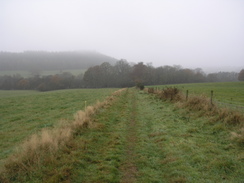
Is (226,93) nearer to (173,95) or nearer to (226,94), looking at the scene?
(226,94)

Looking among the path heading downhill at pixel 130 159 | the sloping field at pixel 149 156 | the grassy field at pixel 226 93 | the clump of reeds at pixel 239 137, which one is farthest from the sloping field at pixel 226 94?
the path heading downhill at pixel 130 159

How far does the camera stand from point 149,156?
20.4ft

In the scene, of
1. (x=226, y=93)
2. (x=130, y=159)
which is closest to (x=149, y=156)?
(x=130, y=159)

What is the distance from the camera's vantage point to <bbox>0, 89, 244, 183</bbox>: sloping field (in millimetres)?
4742

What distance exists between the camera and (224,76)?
111 metres

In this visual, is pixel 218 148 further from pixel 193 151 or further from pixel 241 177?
pixel 241 177

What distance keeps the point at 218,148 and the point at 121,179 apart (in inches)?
168

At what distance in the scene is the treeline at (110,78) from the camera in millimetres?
80500

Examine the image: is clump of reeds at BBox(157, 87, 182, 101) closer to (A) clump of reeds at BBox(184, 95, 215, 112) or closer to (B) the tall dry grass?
(A) clump of reeds at BBox(184, 95, 215, 112)

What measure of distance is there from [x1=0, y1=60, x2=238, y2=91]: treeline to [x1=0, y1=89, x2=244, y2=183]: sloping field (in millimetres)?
67242

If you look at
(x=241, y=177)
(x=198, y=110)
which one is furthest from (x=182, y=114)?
(x=241, y=177)

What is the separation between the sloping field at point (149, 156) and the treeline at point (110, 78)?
221 feet

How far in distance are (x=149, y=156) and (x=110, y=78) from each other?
76420 millimetres

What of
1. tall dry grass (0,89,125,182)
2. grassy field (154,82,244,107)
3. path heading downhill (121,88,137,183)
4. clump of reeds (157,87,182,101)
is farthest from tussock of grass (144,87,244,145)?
tall dry grass (0,89,125,182)
